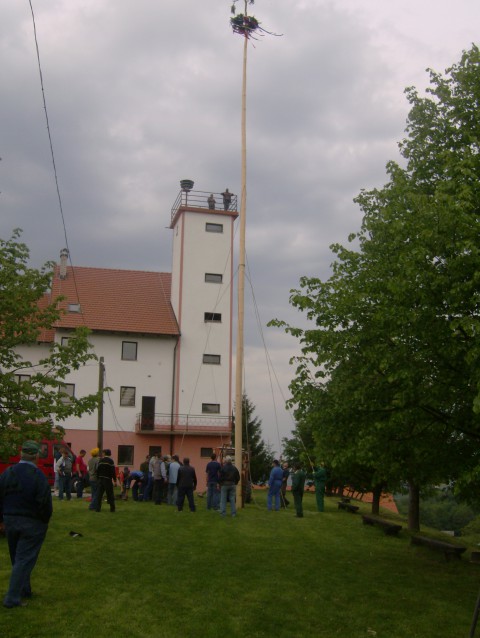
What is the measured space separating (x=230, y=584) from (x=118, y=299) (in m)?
37.1

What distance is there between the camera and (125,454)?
143 ft

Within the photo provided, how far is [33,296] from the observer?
16.2 m

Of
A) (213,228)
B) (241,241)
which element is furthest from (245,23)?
(213,228)

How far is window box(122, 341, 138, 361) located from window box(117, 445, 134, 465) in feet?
17.2

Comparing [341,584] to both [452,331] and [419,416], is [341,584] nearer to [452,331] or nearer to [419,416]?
[419,416]

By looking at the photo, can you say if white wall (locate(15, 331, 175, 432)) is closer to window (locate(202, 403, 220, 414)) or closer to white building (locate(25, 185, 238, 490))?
white building (locate(25, 185, 238, 490))

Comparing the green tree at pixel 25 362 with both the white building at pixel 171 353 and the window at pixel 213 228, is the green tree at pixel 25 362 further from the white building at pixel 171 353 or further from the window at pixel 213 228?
the window at pixel 213 228

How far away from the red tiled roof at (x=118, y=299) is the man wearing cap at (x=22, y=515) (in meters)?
34.8

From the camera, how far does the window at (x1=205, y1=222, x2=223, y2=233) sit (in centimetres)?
4659

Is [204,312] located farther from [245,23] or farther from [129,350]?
[245,23]

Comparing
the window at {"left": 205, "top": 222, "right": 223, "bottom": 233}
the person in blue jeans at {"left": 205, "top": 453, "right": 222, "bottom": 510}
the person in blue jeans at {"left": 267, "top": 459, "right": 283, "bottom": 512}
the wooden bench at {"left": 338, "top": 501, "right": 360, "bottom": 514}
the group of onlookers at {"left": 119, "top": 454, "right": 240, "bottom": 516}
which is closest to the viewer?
the group of onlookers at {"left": 119, "top": 454, "right": 240, "bottom": 516}

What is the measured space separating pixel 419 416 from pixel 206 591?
4109mm

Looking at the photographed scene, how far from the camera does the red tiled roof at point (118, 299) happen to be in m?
44.7

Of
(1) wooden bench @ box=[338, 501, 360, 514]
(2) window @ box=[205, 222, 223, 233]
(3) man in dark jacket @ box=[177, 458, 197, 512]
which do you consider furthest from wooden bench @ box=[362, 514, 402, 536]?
(2) window @ box=[205, 222, 223, 233]
